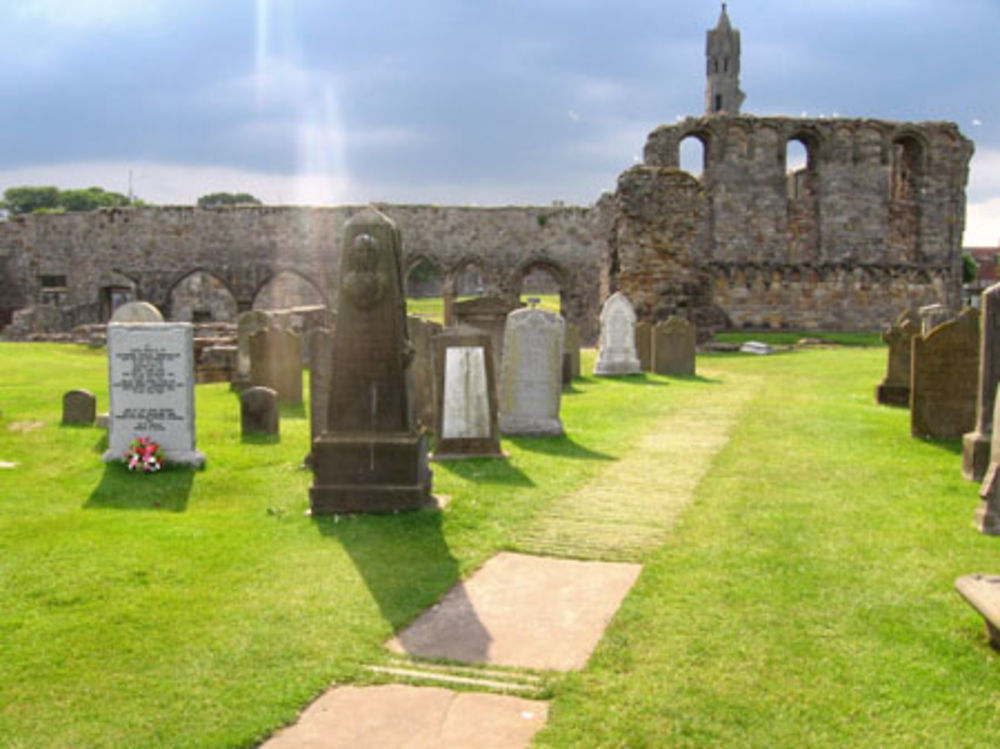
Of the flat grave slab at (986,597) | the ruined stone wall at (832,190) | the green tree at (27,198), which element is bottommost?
the flat grave slab at (986,597)

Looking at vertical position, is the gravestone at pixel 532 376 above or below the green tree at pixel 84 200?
below

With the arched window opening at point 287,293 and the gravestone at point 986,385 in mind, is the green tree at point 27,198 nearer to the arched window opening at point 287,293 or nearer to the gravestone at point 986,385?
the arched window opening at point 287,293

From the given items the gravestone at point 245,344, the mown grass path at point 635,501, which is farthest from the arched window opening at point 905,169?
the mown grass path at point 635,501

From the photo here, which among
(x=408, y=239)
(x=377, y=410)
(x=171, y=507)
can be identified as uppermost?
(x=408, y=239)

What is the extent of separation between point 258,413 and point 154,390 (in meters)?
1.69

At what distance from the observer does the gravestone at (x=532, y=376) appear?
34.6 feet

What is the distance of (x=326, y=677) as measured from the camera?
13.2 feet

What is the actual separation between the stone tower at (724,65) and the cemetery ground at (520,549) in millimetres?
85882

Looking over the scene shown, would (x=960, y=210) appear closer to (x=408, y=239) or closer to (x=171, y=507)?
(x=408, y=239)

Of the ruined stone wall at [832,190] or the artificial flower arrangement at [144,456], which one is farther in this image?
the ruined stone wall at [832,190]

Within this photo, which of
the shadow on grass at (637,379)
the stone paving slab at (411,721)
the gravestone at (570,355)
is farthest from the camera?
the shadow on grass at (637,379)

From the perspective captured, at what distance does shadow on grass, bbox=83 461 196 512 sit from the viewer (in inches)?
292

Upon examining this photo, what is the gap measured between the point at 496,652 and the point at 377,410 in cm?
291

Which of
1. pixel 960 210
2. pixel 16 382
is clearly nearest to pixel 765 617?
pixel 16 382
